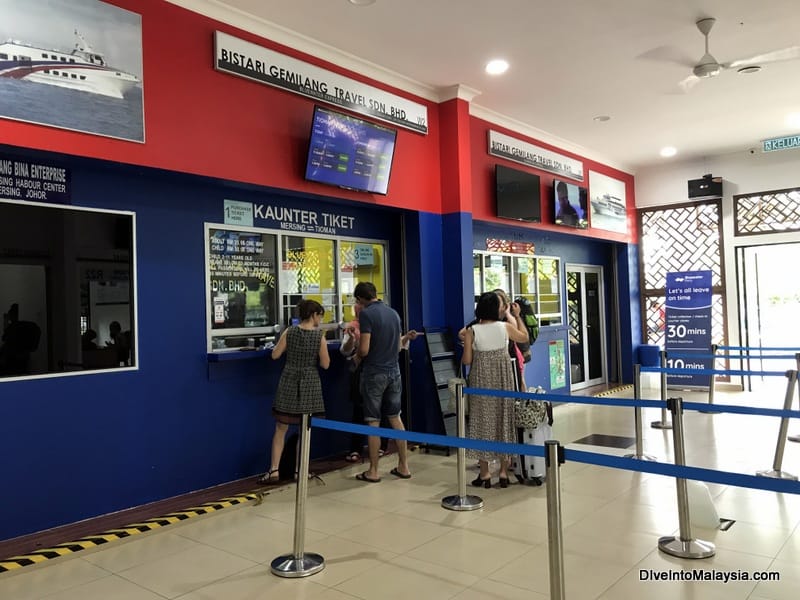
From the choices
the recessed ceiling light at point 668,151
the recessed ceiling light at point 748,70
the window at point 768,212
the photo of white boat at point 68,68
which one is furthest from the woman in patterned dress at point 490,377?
the window at point 768,212

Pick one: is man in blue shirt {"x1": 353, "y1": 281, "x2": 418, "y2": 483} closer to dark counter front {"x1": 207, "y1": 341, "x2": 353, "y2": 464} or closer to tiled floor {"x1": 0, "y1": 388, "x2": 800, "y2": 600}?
tiled floor {"x1": 0, "y1": 388, "x2": 800, "y2": 600}

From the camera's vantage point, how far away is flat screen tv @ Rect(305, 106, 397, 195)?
15.5 ft

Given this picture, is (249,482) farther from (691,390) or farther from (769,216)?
(769,216)

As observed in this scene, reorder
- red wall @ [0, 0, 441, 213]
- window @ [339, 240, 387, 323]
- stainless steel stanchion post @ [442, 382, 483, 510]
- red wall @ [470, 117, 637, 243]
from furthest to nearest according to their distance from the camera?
1. red wall @ [470, 117, 637, 243]
2. window @ [339, 240, 387, 323]
3. stainless steel stanchion post @ [442, 382, 483, 510]
4. red wall @ [0, 0, 441, 213]

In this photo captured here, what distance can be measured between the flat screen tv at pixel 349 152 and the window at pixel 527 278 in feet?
7.07

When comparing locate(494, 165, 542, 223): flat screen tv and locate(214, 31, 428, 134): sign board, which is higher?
locate(214, 31, 428, 134): sign board

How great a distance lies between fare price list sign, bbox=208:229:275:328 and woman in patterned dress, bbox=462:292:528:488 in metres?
1.75

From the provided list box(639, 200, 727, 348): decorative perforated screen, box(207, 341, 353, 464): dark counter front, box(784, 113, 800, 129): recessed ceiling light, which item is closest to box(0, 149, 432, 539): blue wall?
box(207, 341, 353, 464): dark counter front

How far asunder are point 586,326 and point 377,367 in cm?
574

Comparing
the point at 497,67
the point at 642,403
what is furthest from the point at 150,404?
the point at 497,67

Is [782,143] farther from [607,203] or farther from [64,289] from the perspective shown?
[64,289]

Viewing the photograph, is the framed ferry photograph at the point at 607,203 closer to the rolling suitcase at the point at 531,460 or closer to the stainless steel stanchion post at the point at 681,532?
the rolling suitcase at the point at 531,460

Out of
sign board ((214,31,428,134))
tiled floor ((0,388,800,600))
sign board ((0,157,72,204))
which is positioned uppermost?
sign board ((214,31,428,134))

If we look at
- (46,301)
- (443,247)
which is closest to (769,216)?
(443,247)
